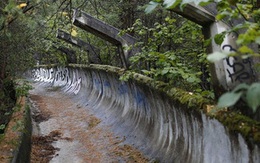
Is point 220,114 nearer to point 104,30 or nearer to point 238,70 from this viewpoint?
point 238,70

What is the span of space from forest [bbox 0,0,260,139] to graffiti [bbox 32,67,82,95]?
8.30 feet

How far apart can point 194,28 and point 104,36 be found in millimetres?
3235

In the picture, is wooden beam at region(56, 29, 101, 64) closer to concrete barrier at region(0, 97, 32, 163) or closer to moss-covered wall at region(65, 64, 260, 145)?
concrete barrier at region(0, 97, 32, 163)

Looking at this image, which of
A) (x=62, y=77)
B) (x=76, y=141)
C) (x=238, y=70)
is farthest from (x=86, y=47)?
(x=238, y=70)

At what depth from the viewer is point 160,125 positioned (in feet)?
19.2

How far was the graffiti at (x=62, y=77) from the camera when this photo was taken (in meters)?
16.4

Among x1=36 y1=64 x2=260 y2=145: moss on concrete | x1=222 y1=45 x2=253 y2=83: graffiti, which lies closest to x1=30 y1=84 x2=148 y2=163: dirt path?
x1=36 y1=64 x2=260 y2=145: moss on concrete

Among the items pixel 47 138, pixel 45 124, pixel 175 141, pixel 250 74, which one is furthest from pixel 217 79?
pixel 45 124

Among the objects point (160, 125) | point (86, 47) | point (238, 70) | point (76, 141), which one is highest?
point (86, 47)

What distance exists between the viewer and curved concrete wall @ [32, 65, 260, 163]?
3375 mm

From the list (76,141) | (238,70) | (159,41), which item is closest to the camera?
(238,70)

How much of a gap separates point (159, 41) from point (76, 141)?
3281mm

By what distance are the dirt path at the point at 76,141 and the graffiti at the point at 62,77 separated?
4.83 m

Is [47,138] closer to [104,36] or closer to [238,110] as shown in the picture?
[104,36]
